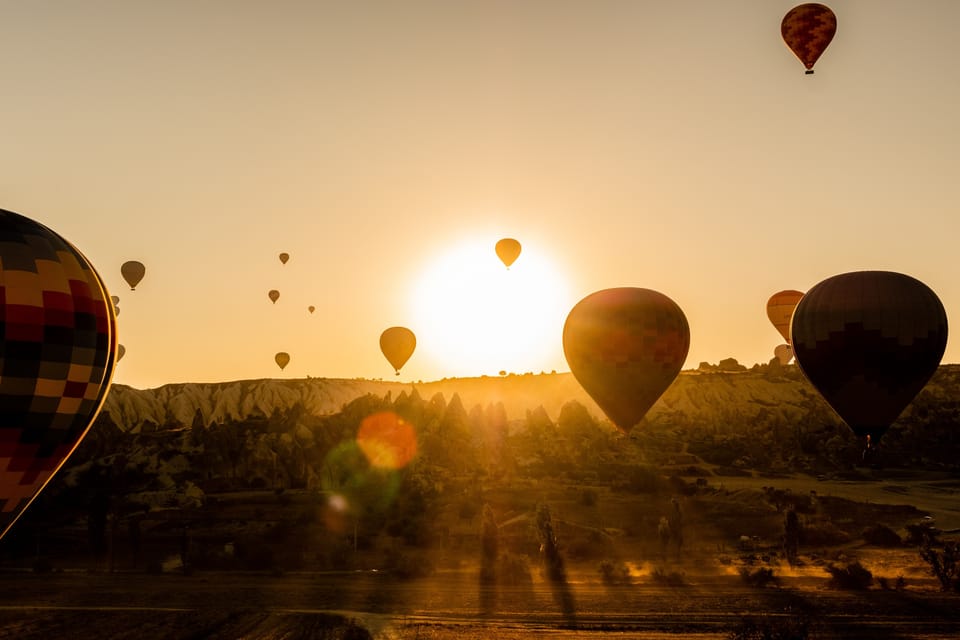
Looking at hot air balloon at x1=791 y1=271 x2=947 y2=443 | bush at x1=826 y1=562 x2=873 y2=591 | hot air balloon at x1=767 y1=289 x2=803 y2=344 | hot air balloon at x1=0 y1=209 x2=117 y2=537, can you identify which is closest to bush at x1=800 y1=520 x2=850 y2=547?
bush at x1=826 y1=562 x2=873 y2=591

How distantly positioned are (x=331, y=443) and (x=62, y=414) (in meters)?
59.9

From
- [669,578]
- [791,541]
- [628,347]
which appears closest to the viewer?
[669,578]

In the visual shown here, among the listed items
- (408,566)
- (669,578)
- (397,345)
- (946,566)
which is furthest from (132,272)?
(946,566)

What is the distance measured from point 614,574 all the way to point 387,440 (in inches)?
1896

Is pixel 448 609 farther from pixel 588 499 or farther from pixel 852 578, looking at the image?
pixel 588 499

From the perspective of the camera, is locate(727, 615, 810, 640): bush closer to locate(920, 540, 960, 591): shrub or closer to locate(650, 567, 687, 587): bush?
locate(650, 567, 687, 587): bush

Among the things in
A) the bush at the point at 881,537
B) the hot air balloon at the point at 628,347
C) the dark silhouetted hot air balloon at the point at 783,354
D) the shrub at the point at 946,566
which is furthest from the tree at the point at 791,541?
the dark silhouetted hot air balloon at the point at 783,354

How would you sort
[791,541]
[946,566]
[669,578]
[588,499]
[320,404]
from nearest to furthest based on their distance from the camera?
1. [946,566]
2. [669,578]
3. [791,541]
4. [588,499]
5. [320,404]

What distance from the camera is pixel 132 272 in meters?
65.9

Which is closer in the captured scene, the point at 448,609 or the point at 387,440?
the point at 448,609

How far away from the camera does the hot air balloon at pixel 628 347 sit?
43.0 meters

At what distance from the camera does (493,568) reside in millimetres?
39438

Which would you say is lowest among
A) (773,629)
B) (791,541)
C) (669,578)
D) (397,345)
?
(773,629)

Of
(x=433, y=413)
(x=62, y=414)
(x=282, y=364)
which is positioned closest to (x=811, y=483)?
(x=433, y=413)
